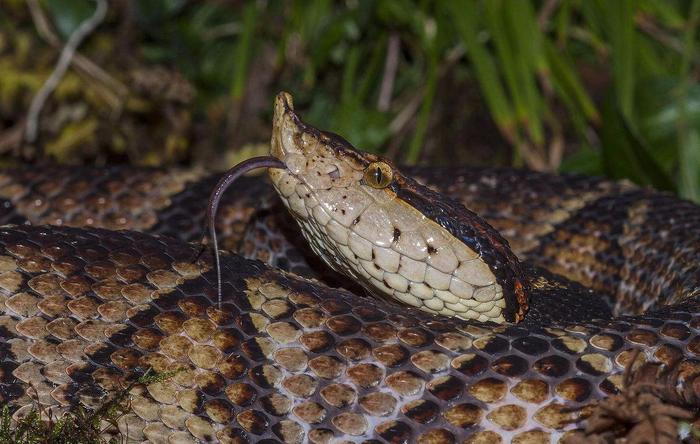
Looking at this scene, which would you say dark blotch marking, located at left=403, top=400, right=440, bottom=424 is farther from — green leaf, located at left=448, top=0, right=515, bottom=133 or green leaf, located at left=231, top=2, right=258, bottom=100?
green leaf, located at left=231, top=2, right=258, bottom=100

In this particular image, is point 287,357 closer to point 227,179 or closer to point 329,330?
point 329,330

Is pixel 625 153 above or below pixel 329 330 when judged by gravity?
above

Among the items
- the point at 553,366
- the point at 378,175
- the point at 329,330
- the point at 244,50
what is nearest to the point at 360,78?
the point at 244,50

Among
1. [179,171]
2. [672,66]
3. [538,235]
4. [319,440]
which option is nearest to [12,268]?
[319,440]

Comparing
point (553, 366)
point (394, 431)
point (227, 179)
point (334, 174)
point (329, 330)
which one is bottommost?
point (394, 431)

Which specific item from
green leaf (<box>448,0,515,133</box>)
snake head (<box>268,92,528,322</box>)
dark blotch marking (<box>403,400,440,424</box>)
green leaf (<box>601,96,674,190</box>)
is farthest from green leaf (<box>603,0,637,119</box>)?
dark blotch marking (<box>403,400,440,424</box>)

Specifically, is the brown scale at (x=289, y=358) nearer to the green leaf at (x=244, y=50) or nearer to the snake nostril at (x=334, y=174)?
the snake nostril at (x=334, y=174)

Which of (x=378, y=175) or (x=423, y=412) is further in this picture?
(x=378, y=175)

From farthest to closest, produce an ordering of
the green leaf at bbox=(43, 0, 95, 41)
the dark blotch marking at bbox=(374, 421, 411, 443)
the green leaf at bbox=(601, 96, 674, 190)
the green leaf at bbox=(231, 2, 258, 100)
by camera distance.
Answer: the green leaf at bbox=(231, 2, 258, 100)
the green leaf at bbox=(43, 0, 95, 41)
the green leaf at bbox=(601, 96, 674, 190)
the dark blotch marking at bbox=(374, 421, 411, 443)

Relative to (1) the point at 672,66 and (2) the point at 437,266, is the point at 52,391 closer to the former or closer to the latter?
(2) the point at 437,266
